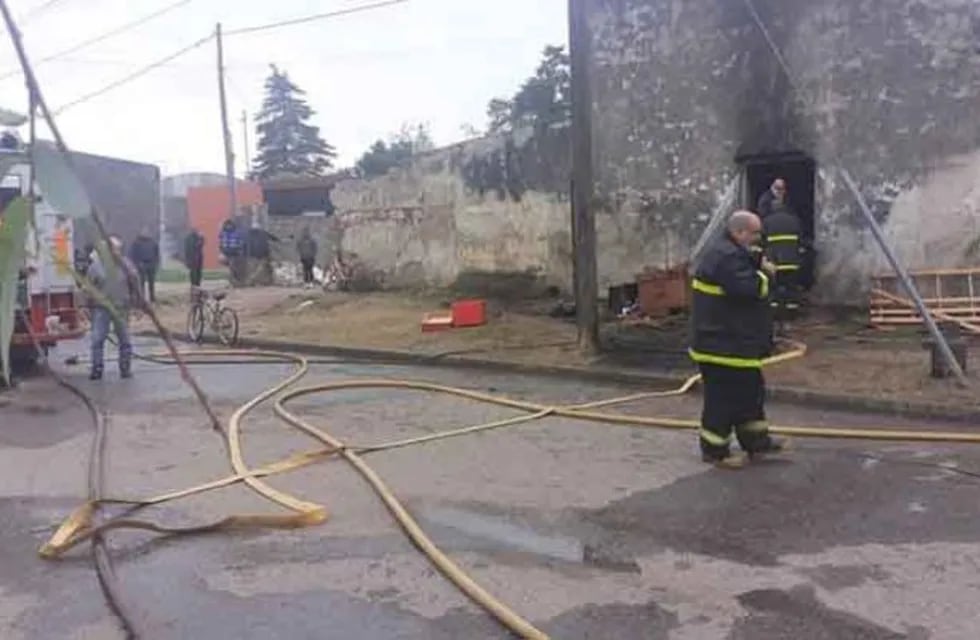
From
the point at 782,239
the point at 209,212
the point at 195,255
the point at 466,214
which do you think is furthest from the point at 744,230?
the point at 209,212

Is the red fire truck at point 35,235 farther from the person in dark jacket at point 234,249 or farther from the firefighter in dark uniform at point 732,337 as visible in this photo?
the person in dark jacket at point 234,249

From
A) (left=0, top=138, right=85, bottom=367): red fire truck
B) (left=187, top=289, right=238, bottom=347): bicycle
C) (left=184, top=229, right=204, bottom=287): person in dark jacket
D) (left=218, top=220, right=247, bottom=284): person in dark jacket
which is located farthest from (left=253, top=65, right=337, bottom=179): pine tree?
(left=0, top=138, right=85, bottom=367): red fire truck

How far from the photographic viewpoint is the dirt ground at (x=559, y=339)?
10.8 m

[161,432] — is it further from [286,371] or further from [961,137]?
[961,137]

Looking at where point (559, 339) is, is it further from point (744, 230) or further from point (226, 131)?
point (226, 131)

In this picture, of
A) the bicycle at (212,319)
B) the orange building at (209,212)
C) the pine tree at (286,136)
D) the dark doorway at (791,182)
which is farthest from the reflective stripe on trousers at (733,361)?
the pine tree at (286,136)

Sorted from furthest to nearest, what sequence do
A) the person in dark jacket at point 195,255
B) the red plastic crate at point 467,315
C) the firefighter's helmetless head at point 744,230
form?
the person in dark jacket at point 195,255
the red plastic crate at point 467,315
the firefighter's helmetless head at point 744,230

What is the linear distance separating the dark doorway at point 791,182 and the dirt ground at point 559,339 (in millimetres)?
1495

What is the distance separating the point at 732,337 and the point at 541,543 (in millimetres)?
2361

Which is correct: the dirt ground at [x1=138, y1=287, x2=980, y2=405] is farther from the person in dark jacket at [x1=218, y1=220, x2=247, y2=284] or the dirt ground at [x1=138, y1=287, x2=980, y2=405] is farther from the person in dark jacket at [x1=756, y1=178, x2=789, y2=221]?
the person in dark jacket at [x1=218, y1=220, x2=247, y2=284]

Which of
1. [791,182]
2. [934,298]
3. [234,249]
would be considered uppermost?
[791,182]

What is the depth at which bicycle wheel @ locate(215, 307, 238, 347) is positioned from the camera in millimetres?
17141

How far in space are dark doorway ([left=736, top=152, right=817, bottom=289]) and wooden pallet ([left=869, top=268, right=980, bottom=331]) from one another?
129 centimetres

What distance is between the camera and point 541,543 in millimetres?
6000
